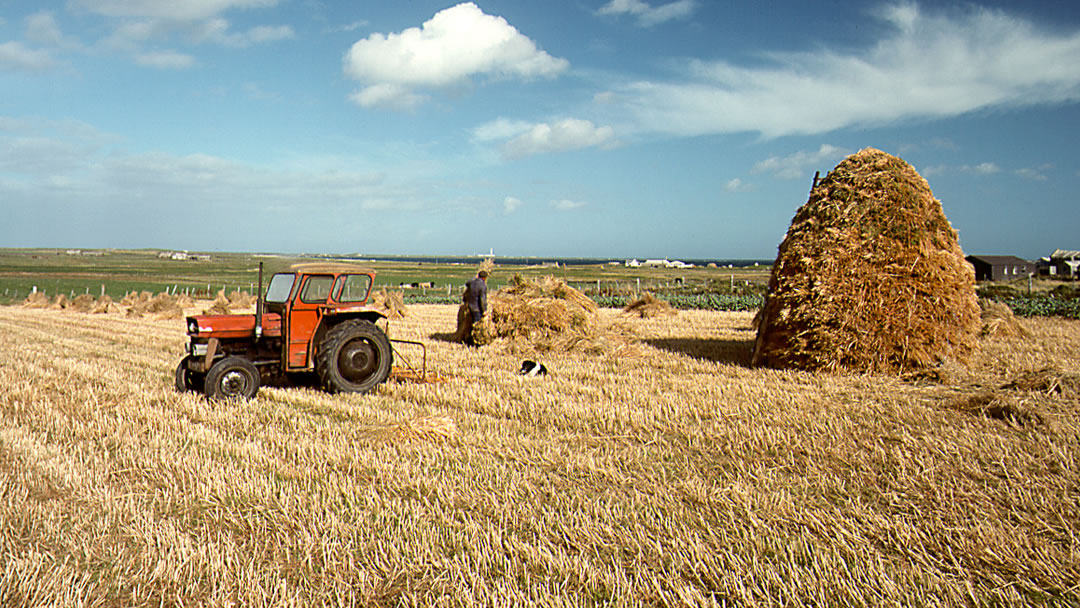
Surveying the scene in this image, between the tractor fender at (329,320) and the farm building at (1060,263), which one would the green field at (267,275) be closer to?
the tractor fender at (329,320)

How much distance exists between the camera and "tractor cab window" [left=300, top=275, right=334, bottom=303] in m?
A: 8.97

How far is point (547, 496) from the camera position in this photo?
4.93 metres

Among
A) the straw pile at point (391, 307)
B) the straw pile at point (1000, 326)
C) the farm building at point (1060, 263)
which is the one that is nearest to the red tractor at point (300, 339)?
the straw pile at point (1000, 326)

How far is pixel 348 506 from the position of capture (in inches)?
188

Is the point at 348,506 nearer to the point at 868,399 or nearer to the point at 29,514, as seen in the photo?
the point at 29,514

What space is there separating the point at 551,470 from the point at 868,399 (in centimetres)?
476

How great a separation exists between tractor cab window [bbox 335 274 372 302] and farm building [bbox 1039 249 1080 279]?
257 ft

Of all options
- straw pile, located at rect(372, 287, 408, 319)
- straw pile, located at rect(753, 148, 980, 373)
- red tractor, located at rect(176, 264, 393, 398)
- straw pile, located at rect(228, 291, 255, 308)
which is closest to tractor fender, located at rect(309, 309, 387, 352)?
red tractor, located at rect(176, 264, 393, 398)

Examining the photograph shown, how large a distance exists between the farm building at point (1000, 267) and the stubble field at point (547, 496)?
209 ft

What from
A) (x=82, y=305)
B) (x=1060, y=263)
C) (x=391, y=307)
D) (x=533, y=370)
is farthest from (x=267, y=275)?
(x=1060, y=263)

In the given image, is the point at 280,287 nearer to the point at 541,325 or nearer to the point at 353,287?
the point at 353,287

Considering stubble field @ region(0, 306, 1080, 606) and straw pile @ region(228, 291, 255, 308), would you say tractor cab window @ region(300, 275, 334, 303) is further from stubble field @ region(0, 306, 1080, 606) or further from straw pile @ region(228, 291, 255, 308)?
straw pile @ region(228, 291, 255, 308)

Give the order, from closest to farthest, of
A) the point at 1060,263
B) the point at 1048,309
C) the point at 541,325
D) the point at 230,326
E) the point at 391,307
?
the point at 230,326 → the point at 541,325 → the point at 1048,309 → the point at 391,307 → the point at 1060,263

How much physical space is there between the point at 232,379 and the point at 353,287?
6.47 ft
